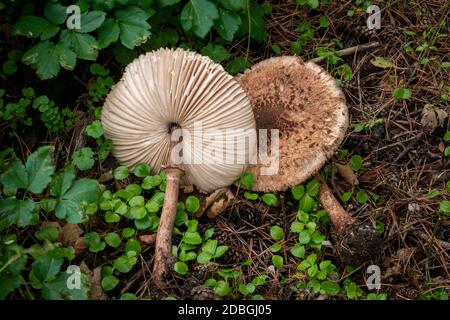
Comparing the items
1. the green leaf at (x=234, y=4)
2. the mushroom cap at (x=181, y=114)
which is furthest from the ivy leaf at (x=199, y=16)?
the mushroom cap at (x=181, y=114)

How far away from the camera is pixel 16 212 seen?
8.11 feet

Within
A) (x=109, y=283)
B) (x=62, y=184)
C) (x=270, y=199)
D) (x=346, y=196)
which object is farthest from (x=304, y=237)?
(x=62, y=184)

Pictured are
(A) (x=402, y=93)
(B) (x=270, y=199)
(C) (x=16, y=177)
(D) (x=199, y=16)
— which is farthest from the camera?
(A) (x=402, y=93)

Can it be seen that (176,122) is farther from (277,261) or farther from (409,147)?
(409,147)

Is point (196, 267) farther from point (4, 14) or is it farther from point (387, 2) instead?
point (387, 2)

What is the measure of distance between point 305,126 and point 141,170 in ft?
3.33

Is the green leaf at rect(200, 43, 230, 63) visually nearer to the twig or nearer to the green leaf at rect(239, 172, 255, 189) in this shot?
the green leaf at rect(239, 172, 255, 189)

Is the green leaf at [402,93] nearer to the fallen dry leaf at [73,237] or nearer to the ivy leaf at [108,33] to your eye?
the ivy leaf at [108,33]

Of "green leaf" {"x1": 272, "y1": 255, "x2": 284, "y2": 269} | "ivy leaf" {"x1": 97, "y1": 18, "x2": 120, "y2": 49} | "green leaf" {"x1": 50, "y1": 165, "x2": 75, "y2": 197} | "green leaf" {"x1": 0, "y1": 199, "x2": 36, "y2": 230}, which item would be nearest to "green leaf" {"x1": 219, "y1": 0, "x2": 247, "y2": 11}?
"ivy leaf" {"x1": 97, "y1": 18, "x2": 120, "y2": 49}

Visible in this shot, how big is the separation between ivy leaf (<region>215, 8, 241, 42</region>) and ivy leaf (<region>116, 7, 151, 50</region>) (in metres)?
0.48

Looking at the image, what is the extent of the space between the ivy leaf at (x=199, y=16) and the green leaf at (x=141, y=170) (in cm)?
Result: 86

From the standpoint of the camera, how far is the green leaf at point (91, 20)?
9.70 feet

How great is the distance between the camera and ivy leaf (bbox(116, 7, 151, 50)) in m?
3.02

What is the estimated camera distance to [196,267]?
2807 mm
